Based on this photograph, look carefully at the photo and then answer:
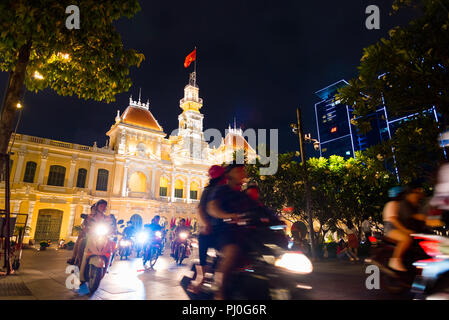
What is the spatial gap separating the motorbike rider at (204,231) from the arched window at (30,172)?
30.1 m

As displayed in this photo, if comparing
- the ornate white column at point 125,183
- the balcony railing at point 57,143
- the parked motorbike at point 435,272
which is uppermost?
the balcony railing at point 57,143

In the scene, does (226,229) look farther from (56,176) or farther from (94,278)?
(56,176)

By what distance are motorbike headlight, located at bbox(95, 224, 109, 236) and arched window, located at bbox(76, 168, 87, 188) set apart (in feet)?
91.8

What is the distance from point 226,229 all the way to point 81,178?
3142 cm

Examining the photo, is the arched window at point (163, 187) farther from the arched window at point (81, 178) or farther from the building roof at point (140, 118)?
the arched window at point (81, 178)

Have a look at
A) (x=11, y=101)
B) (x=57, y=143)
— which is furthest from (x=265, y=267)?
(x=57, y=143)

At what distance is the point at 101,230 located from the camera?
5238 millimetres

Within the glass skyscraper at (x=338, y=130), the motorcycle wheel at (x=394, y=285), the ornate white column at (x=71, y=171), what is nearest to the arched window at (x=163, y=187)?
the ornate white column at (x=71, y=171)

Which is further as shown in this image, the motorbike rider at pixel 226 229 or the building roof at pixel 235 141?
the building roof at pixel 235 141

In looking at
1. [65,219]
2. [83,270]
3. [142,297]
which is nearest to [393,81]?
[142,297]

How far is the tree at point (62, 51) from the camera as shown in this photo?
4.69 metres

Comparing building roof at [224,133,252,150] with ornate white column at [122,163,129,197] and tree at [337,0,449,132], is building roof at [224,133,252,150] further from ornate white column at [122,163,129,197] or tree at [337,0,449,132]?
tree at [337,0,449,132]

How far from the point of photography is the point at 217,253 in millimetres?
3264
